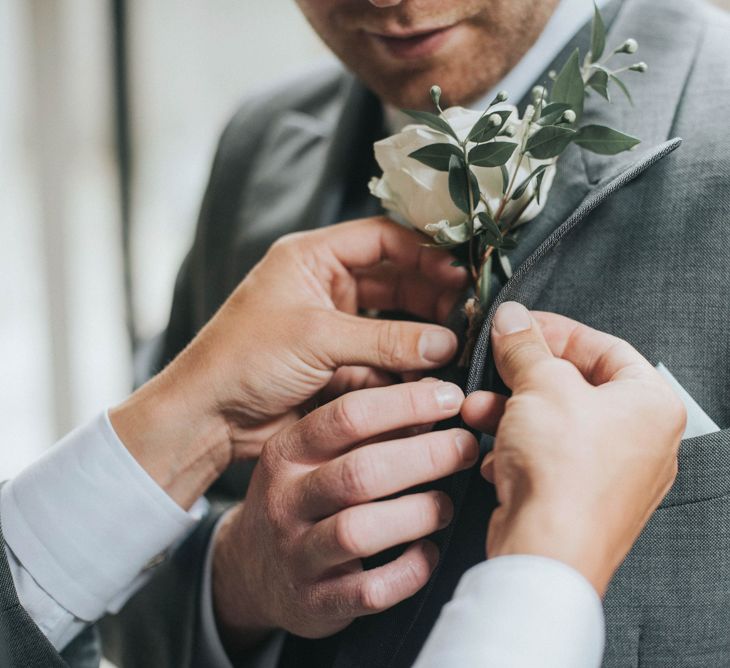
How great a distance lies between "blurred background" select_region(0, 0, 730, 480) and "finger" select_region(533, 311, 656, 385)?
200 cm

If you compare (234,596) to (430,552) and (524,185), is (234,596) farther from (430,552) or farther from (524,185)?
→ (524,185)

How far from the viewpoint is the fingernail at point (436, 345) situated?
82cm

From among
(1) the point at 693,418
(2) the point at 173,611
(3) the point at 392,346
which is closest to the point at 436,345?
(3) the point at 392,346

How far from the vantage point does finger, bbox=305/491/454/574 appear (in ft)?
2.37

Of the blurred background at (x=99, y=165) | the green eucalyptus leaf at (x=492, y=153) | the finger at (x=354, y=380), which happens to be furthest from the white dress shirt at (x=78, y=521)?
the blurred background at (x=99, y=165)

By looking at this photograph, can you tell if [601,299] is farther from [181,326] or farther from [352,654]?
[181,326]

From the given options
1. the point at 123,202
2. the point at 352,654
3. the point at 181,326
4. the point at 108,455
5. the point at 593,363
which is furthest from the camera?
the point at 123,202

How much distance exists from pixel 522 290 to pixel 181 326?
33.4 inches

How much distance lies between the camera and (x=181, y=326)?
1.50 m

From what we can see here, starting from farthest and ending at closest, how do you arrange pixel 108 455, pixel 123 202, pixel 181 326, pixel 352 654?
1. pixel 123 202
2. pixel 181 326
3. pixel 108 455
4. pixel 352 654

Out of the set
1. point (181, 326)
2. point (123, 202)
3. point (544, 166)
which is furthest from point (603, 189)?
point (123, 202)

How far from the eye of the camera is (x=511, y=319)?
2.46 ft

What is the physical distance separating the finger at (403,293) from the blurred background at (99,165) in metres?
1.69

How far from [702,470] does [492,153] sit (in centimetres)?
34
